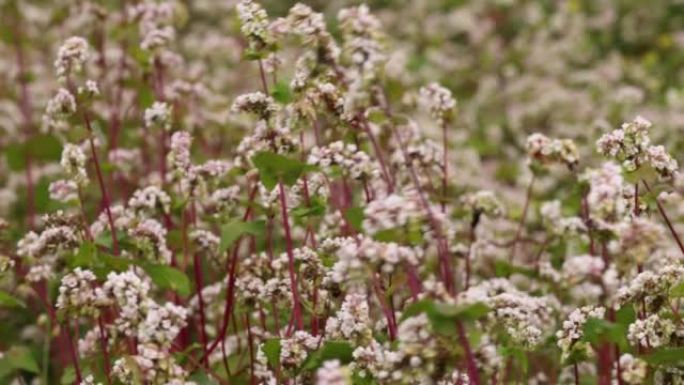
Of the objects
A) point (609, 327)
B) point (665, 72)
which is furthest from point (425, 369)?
point (665, 72)

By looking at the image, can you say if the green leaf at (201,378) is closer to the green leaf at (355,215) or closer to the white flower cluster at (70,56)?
the green leaf at (355,215)

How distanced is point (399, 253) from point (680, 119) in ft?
14.0

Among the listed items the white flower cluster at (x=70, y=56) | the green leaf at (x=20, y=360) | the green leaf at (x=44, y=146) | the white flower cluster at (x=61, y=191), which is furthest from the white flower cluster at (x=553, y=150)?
the green leaf at (x=44, y=146)

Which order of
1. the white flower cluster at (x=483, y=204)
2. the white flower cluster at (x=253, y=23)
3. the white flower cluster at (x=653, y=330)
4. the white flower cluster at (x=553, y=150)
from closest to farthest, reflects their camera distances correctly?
1. the white flower cluster at (x=653, y=330)
2. the white flower cluster at (x=253, y=23)
3. the white flower cluster at (x=553, y=150)
4. the white flower cluster at (x=483, y=204)

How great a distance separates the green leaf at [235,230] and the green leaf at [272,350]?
29cm

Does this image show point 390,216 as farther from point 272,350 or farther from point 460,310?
point 272,350

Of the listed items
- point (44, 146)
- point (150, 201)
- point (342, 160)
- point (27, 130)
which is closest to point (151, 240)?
point (150, 201)

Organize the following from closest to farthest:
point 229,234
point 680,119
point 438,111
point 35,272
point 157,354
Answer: point 157,354, point 229,234, point 35,272, point 438,111, point 680,119

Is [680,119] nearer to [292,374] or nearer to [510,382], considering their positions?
[510,382]

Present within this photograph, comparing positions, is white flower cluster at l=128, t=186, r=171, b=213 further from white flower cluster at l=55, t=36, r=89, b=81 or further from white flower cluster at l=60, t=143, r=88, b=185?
white flower cluster at l=55, t=36, r=89, b=81

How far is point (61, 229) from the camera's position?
345cm

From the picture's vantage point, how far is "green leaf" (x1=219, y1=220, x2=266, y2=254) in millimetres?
2976

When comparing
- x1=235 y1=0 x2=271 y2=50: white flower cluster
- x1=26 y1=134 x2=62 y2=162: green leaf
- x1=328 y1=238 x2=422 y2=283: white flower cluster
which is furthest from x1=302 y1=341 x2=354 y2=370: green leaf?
x1=26 y1=134 x2=62 y2=162: green leaf

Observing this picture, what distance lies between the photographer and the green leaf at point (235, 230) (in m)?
2.98
